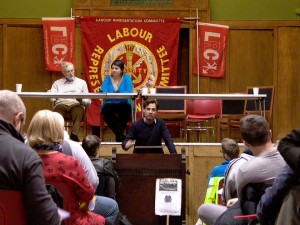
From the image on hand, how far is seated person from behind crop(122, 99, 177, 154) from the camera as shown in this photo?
750cm

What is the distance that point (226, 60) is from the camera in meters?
11.9

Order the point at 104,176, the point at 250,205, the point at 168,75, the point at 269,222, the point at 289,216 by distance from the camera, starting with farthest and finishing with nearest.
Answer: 1. the point at 168,75
2. the point at 104,176
3. the point at 250,205
4. the point at 269,222
5. the point at 289,216

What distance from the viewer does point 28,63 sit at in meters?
12.0

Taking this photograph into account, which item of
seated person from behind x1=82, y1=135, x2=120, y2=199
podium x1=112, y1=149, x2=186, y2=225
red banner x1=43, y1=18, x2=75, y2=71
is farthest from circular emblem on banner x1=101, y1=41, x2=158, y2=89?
seated person from behind x1=82, y1=135, x2=120, y2=199

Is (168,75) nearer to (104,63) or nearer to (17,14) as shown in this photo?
(104,63)

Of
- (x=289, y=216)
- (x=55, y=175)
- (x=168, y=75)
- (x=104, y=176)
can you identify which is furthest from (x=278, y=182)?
(x=168, y=75)

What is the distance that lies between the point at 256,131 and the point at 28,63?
8482 mm

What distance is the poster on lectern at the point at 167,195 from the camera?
7158 mm

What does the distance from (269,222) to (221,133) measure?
767cm

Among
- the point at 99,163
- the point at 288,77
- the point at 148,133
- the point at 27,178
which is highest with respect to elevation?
the point at 288,77

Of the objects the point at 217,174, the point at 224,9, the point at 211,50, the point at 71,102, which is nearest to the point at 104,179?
the point at 217,174

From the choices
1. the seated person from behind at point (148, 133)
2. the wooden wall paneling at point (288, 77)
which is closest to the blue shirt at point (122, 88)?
the seated person from behind at point (148, 133)

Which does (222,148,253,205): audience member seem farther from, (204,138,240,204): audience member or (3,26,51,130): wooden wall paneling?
(3,26,51,130): wooden wall paneling

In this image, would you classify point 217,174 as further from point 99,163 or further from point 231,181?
point 231,181
